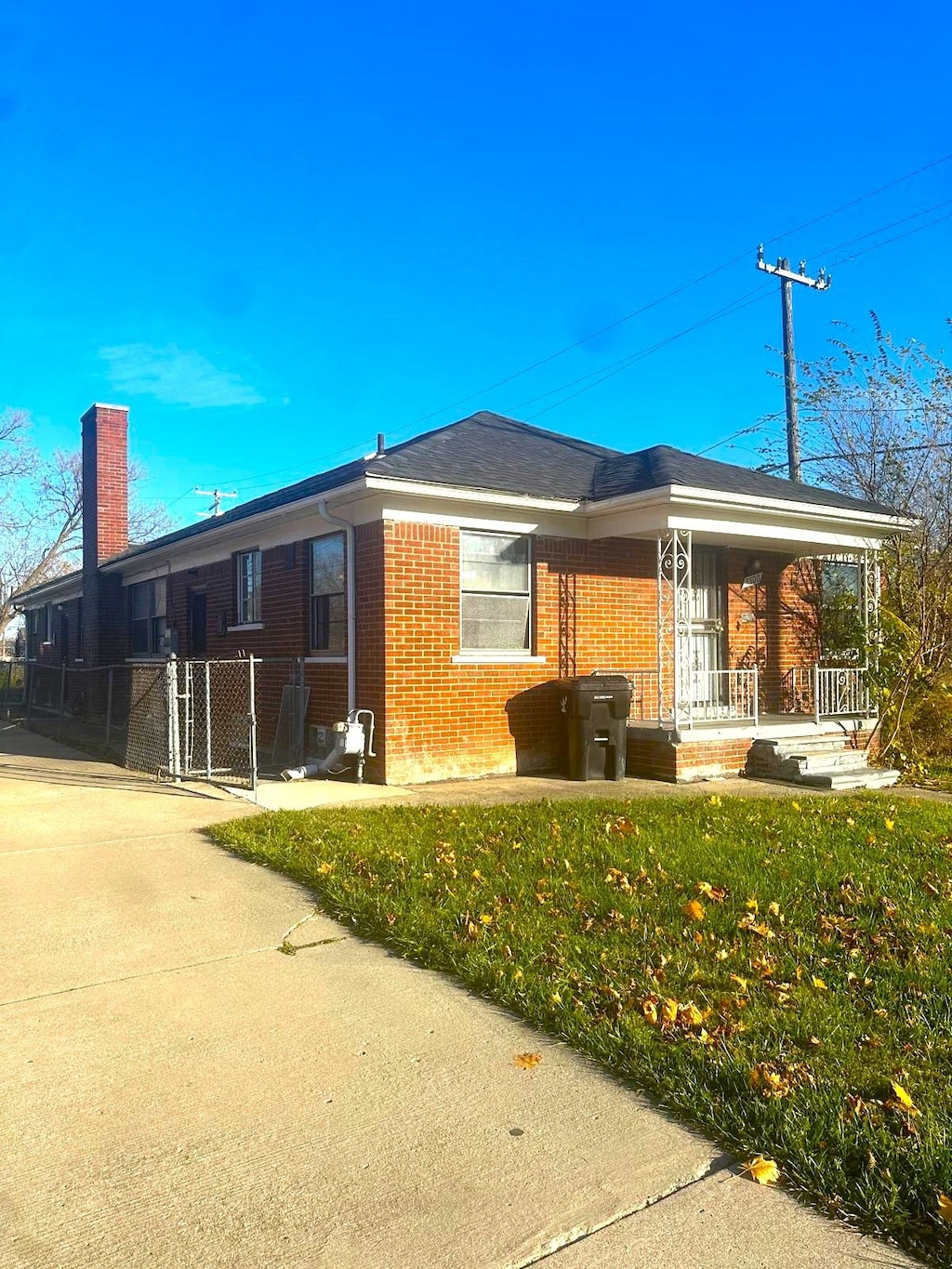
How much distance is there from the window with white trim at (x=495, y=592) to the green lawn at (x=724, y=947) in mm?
3261

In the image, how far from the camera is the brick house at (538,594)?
415 inches

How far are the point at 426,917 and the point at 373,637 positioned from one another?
5644 mm

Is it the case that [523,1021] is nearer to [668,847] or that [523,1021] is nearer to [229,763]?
[668,847]

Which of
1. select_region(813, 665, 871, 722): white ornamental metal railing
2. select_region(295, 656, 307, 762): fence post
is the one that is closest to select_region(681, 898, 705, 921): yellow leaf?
select_region(295, 656, 307, 762): fence post

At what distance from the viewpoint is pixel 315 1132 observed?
306cm

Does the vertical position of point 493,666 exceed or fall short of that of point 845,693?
it exceeds it

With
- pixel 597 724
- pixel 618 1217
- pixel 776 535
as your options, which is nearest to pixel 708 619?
pixel 776 535

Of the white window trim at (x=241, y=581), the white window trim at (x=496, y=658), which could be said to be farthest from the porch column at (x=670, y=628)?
the white window trim at (x=241, y=581)

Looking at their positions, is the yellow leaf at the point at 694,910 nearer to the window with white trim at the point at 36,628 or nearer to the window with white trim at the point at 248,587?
the window with white trim at the point at 248,587

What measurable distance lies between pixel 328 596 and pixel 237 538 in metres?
2.87

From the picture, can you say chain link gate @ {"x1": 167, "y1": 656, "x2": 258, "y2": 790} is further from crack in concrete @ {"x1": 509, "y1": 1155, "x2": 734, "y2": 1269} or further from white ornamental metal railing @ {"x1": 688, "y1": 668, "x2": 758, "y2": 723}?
crack in concrete @ {"x1": 509, "y1": 1155, "x2": 734, "y2": 1269}

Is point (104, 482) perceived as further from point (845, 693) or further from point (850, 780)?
point (850, 780)

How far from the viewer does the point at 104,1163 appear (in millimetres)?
2889

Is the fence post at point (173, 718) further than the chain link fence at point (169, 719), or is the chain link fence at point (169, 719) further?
the chain link fence at point (169, 719)
